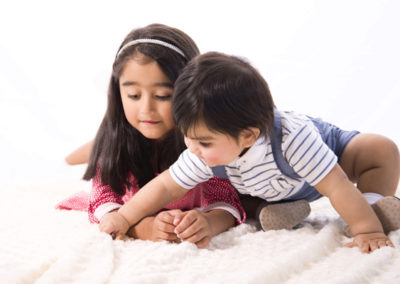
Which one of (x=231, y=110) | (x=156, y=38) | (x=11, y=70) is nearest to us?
(x=231, y=110)

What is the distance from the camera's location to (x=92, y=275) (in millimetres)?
864

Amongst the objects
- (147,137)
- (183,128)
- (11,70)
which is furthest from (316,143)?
(11,70)

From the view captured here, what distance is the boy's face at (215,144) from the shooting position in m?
1.01

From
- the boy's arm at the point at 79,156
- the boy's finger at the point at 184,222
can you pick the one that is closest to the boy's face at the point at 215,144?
the boy's finger at the point at 184,222

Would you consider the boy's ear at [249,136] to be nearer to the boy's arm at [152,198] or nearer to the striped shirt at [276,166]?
the striped shirt at [276,166]

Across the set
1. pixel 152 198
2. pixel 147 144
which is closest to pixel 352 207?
pixel 152 198

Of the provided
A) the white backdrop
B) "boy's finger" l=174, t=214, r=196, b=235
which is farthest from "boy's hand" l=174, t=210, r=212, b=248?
the white backdrop

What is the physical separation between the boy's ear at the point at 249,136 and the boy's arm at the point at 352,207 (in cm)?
17

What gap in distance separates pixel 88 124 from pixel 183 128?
1.42m

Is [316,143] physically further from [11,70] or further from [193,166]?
[11,70]

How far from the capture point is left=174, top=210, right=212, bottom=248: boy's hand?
1052mm

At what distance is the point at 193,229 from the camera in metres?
1.06

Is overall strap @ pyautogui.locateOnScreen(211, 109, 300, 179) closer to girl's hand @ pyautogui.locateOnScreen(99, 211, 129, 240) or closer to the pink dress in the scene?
the pink dress

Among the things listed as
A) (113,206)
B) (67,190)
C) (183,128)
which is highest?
(183,128)
